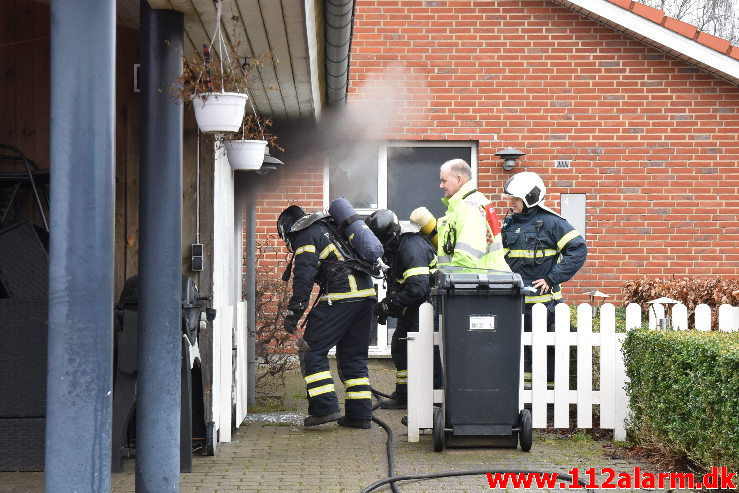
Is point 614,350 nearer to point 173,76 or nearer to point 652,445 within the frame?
point 652,445

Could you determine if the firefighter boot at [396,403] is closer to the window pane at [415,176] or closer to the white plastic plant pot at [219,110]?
the window pane at [415,176]

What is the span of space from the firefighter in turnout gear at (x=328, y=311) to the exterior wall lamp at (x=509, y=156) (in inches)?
168

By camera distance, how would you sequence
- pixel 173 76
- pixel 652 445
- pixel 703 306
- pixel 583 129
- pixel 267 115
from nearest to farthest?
pixel 173 76 < pixel 652 445 < pixel 703 306 < pixel 267 115 < pixel 583 129

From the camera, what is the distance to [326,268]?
8992mm

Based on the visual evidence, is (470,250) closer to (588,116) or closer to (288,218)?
(288,218)

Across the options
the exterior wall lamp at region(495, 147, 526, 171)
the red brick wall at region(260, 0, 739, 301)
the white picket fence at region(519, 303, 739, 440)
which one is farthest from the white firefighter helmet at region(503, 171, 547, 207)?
the red brick wall at region(260, 0, 739, 301)

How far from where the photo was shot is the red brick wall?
13047mm

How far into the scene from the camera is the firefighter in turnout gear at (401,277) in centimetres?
938

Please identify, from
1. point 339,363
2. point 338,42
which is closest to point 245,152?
point 338,42

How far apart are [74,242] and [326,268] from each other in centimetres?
483

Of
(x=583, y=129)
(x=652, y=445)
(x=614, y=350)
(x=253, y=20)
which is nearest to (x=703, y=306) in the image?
(x=614, y=350)

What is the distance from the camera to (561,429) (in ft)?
28.5

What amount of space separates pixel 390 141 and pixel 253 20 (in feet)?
22.6

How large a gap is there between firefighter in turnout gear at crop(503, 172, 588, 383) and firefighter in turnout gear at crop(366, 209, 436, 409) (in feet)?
2.56
